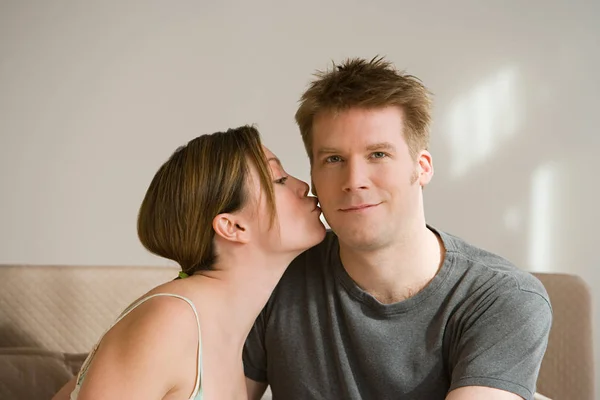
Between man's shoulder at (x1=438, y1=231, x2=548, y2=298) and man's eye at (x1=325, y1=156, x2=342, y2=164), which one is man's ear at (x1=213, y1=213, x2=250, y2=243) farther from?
man's shoulder at (x1=438, y1=231, x2=548, y2=298)

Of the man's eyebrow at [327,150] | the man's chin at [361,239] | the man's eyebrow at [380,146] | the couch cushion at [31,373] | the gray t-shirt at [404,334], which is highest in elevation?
the man's eyebrow at [380,146]

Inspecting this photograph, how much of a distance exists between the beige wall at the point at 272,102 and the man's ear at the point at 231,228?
54.7 inches

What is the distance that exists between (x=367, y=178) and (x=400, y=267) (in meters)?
0.21

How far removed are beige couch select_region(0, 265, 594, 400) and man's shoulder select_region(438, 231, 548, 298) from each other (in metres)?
0.69

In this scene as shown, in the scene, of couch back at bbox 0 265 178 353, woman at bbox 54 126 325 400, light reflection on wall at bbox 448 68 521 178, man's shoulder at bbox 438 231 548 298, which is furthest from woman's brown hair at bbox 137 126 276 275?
light reflection on wall at bbox 448 68 521 178

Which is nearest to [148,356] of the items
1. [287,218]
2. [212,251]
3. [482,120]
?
[212,251]

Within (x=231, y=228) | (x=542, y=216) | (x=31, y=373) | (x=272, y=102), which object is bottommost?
(x=31, y=373)

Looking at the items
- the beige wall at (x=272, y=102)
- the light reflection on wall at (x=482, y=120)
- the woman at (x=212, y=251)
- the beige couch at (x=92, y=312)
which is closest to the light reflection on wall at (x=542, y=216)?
the beige wall at (x=272, y=102)

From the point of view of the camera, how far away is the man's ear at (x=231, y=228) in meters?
1.74

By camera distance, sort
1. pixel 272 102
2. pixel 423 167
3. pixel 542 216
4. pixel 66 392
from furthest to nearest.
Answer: pixel 542 216, pixel 272 102, pixel 423 167, pixel 66 392

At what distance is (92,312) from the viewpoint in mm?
2496

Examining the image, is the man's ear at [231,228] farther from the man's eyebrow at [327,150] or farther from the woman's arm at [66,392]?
the woman's arm at [66,392]

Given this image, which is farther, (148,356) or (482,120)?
(482,120)

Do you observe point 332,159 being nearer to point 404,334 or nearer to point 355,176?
point 355,176
